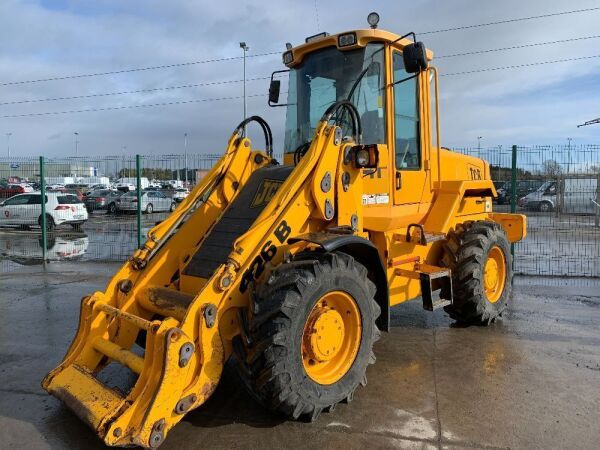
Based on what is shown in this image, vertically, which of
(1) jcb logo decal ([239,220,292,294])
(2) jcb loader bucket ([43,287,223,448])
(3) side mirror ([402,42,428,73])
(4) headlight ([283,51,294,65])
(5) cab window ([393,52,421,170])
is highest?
(4) headlight ([283,51,294,65])

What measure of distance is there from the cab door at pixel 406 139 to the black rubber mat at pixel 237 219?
1143 mm

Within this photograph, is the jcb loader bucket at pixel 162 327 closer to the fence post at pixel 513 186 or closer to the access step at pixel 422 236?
the access step at pixel 422 236

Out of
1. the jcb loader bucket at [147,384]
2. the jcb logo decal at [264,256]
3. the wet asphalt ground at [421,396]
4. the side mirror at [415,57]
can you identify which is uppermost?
the side mirror at [415,57]

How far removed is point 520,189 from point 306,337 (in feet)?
25.4

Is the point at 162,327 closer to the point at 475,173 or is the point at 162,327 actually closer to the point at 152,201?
the point at 475,173

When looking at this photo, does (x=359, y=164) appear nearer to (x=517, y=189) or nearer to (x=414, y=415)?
(x=414, y=415)

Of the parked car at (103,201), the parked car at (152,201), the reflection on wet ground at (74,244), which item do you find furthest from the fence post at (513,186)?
the parked car at (103,201)

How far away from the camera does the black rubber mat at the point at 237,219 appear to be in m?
4.47

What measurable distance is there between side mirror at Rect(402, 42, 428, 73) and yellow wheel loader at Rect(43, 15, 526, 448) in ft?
0.04

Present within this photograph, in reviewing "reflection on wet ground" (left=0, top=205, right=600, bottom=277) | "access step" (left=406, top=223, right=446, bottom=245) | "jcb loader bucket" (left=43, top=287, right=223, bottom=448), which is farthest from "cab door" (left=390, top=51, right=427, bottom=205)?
"reflection on wet ground" (left=0, top=205, right=600, bottom=277)

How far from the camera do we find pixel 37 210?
60.3ft

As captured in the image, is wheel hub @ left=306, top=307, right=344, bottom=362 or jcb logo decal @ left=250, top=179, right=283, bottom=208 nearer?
wheel hub @ left=306, top=307, right=344, bottom=362

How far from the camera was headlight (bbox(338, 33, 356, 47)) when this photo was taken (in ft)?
16.2

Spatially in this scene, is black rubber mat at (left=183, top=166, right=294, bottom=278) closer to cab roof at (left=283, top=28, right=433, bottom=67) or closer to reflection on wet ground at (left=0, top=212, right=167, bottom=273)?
cab roof at (left=283, top=28, right=433, bottom=67)
